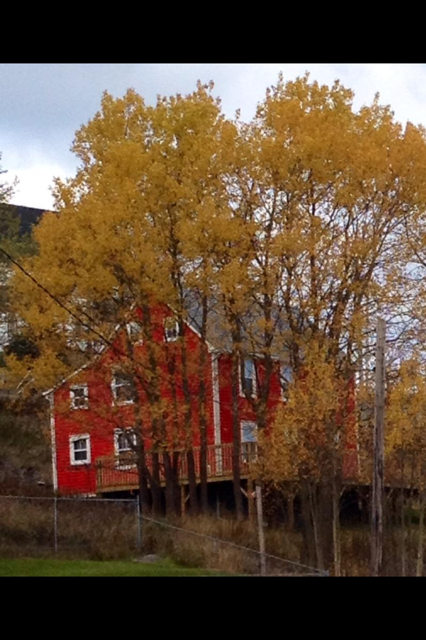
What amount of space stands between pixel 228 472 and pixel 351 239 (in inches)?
335

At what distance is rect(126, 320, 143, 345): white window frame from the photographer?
28.1 metres

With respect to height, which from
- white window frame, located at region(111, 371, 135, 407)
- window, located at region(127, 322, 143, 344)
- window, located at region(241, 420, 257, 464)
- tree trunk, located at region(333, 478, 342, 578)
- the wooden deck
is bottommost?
tree trunk, located at region(333, 478, 342, 578)

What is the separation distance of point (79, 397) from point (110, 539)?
5570mm

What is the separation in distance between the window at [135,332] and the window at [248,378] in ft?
10.8

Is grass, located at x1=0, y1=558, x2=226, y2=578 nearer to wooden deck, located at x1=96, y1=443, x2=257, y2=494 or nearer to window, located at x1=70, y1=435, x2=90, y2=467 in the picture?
wooden deck, located at x1=96, y1=443, x2=257, y2=494

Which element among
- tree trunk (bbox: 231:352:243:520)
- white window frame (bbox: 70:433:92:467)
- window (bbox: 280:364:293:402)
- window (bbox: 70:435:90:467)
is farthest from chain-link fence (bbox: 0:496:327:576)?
window (bbox: 70:435:90:467)

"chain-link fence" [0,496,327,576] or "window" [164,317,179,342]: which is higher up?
"window" [164,317,179,342]

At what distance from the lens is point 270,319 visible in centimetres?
2755

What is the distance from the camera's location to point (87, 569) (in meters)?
19.4

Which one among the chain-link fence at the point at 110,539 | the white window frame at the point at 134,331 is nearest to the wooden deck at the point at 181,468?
the white window frame at the point at 134,331

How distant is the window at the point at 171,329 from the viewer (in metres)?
27.9

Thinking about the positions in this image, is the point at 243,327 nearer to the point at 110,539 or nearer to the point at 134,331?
the point at 134,331

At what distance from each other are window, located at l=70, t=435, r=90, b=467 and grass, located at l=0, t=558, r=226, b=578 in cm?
1411

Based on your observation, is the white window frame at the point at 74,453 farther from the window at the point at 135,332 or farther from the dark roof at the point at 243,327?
the dark roof at the point at 243,327
